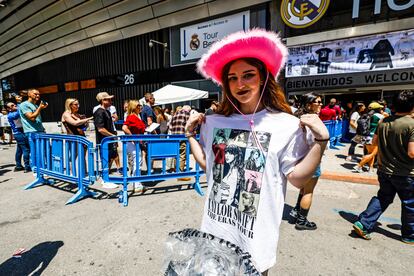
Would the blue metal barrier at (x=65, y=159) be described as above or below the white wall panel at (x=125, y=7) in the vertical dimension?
below

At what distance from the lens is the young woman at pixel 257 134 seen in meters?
1.14

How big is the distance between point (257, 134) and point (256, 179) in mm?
239

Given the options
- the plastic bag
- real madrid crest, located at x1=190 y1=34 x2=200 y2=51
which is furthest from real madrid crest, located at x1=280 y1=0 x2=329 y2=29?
the plastic bag

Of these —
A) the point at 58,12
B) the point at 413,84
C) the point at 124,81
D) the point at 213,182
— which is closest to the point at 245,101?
the point at 213,182

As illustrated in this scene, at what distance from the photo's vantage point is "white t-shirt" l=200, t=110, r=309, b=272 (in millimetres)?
1156

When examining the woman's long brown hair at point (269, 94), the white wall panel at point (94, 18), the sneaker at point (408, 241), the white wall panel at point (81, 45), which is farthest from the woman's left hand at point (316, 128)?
the white wall panel at point (81, 45)

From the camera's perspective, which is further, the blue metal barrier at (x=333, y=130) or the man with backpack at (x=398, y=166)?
the blue metal barrier at (x=333, y=130)

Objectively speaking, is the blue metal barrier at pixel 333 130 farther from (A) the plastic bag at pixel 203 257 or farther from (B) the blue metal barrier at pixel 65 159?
(A) the plastic bag at pixel 203 257

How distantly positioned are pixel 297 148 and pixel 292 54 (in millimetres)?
10628

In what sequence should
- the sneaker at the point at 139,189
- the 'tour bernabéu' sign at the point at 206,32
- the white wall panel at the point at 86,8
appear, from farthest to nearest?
the white wall panel at the point at 86,8 < the 'tour bernabéu' sign at the point at 206,32 < the sneaker at the point at 139,189

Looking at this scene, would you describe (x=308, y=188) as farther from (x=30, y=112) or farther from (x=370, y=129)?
(x=30, y=112)

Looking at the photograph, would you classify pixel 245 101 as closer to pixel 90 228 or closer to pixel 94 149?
pixel 90 228

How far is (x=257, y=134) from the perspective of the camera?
1.22m

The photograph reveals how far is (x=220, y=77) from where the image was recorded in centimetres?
145
